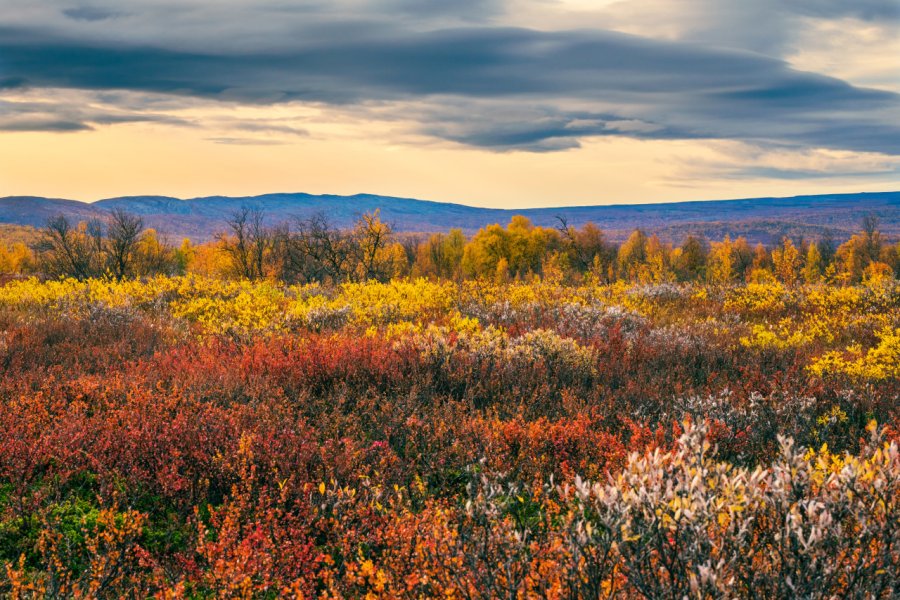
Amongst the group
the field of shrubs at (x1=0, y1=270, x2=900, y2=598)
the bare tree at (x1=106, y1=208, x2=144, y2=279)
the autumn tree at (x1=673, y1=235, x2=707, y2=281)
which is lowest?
the autumn tree at (x1=673, y1=235, x2=707, y2=281)

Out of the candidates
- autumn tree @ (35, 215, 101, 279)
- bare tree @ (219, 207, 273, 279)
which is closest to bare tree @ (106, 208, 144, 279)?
autumn tree @ (35, 215, 101, 279)

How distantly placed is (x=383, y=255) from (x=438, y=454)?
3707cm

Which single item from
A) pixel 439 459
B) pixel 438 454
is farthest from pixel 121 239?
pixel 439 459

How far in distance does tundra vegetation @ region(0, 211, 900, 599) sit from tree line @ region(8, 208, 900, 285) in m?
13.7

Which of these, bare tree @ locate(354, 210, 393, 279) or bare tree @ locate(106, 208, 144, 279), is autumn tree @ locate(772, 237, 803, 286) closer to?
bare tree @ locate(354, 210, 393, 279)

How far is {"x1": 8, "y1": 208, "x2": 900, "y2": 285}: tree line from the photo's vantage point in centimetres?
3819

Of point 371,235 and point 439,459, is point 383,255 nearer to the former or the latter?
point 371,235

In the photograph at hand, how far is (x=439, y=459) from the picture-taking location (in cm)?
572

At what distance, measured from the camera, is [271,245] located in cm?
6397

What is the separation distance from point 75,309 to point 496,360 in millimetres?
10220

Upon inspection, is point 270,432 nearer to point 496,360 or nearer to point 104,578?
point 104,578

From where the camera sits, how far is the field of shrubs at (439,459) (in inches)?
119

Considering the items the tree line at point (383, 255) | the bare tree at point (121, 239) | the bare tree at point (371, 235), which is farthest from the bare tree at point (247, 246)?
the bare tree at point (371, 235)

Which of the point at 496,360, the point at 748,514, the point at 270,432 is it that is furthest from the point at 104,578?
the point at 496,360
